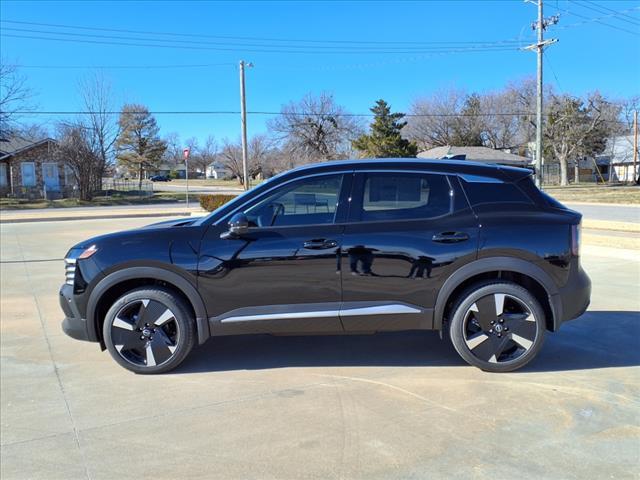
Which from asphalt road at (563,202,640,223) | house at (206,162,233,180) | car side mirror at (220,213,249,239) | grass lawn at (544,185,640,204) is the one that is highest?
house at (206,162,233,180)

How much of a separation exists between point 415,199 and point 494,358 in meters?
1.49

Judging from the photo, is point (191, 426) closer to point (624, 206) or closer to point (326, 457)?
point (326, 457)

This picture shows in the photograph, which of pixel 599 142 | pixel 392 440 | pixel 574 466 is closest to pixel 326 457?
pixel 392 440

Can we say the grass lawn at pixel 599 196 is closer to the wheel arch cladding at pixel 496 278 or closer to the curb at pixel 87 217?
the curb at pixel 87 217

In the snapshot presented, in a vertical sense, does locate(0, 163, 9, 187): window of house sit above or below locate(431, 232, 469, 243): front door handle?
above

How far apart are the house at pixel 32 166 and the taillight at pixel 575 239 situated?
44.1 metres

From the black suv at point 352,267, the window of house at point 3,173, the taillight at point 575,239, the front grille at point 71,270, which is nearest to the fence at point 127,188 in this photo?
the window of house at point 3,173

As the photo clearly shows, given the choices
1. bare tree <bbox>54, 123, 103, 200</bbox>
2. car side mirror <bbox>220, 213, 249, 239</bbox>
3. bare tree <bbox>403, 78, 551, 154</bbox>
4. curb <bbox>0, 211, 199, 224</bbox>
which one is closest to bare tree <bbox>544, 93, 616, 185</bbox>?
bare tree <bbox>403, 78, 551, 154</bbox>

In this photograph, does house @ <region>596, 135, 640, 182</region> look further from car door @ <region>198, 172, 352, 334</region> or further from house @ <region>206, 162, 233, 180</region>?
house @ <region>206, 162, 233, 180</region>

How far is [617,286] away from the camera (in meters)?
7.48

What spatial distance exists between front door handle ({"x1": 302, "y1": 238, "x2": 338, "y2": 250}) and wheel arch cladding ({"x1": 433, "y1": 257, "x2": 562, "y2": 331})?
97 cm

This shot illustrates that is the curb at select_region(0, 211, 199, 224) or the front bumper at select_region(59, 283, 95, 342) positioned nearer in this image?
the front bumper at select_region(59, 283, 95, 342)

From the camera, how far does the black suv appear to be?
4.18 meters

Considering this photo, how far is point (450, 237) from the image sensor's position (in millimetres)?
4180
